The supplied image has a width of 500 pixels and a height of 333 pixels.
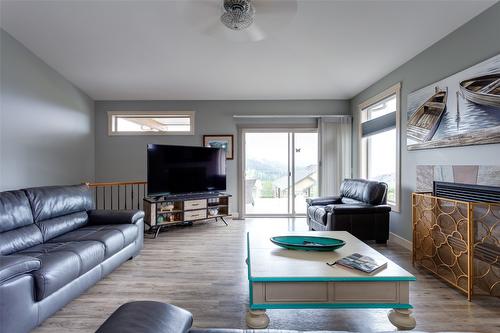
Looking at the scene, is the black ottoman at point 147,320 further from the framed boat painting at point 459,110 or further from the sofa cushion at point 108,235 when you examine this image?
the framed boat painting at point 459,110

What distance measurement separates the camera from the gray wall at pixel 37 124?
3213mm

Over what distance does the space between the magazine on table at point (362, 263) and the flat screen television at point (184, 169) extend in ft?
10.9

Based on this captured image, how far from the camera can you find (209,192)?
16.4ft

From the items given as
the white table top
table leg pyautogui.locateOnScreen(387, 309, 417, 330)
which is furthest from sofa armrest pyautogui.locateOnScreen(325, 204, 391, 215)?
table leg pyautogui.locateOnScreen(387, 309, 417, 330)

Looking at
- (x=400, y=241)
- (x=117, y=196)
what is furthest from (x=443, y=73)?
(x=117, y=196)

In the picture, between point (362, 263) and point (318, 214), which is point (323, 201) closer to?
point (318, 214)

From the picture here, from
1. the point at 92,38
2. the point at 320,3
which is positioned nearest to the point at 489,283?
the point at 320,3

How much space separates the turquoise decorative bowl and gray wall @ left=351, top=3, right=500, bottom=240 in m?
1.66

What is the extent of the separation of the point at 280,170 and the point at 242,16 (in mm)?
3794

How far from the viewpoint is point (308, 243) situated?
87.6 inches

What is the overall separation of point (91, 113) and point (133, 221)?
339 cm

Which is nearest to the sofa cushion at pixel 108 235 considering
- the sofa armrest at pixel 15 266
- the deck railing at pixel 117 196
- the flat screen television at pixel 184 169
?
the sofa armrest at pixel 15 266

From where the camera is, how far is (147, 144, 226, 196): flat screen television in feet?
14.0

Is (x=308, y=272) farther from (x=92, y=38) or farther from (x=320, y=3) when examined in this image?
(x=92, y=38)
